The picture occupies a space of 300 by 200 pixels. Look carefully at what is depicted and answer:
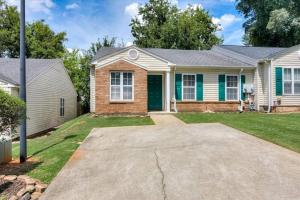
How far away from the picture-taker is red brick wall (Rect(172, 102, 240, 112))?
17.5 m

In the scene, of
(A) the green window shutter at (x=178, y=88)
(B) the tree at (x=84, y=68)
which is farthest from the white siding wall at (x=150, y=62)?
(B) the tree at (x=84, y=68)

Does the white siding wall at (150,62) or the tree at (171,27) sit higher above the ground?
the tree at (171,27)

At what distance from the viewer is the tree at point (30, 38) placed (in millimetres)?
35625

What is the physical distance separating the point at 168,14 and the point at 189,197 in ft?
115

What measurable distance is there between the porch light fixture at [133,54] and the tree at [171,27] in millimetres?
17100

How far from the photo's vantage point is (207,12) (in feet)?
128

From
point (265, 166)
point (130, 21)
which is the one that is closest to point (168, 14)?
point (130, 21)

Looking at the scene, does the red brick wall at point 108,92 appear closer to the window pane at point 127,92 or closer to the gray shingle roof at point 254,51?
the window pane at point 127,92

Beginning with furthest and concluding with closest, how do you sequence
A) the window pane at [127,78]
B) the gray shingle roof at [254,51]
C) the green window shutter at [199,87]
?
the gray shingle roof at [254,51] → the green window shutter at [199,87] → the window pane at [127,78]

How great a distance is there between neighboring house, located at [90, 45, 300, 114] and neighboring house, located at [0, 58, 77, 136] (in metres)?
3.05

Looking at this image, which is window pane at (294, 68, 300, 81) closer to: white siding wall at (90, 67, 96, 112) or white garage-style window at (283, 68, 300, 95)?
white garage-style window at (283, 68, 300, 95)

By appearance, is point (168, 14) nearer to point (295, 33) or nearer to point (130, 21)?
point (130, 21)

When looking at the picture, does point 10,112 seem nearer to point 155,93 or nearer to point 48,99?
point 155,93

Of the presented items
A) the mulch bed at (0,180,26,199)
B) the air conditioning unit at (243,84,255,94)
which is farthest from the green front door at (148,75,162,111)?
the mulch bed at (0,180,26,199)
